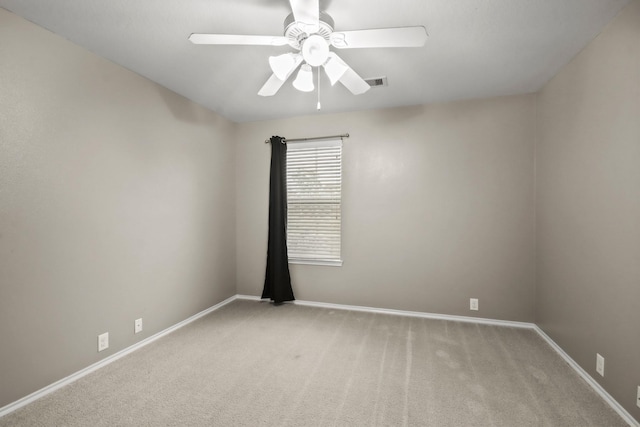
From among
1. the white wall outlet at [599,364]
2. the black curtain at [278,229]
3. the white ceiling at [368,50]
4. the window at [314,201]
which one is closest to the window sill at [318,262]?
the window at [314,201]

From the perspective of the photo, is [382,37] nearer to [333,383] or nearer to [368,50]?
[368,50]

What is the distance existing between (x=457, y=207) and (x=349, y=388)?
7.45 feet

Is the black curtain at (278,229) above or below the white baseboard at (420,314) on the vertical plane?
above

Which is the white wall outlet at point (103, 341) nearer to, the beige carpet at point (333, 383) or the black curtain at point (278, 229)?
the beige carpet at point (333, 383)

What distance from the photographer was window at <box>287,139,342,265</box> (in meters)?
3.79

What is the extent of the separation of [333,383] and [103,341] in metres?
1.91

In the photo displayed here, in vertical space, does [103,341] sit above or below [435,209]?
below

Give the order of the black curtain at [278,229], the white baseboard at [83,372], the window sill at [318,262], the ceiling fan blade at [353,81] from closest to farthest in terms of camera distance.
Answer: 1. the white baseboard at [83,372]
2. the ceiling fan blade at [353,81]
3. the window sill at [318,262]
4. the black curtain at [278,229]

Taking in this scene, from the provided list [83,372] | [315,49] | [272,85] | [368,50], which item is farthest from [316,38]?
[83,372]

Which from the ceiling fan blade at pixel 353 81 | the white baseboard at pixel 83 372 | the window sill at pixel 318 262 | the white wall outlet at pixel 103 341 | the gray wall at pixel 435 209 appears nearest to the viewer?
the white baseboard at pixel 83 372

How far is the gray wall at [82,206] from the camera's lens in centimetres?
188

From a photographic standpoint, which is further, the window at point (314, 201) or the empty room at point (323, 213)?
the window at point (314, 201)

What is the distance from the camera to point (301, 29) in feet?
5.22

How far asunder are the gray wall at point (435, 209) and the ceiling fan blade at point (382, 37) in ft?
6.52
